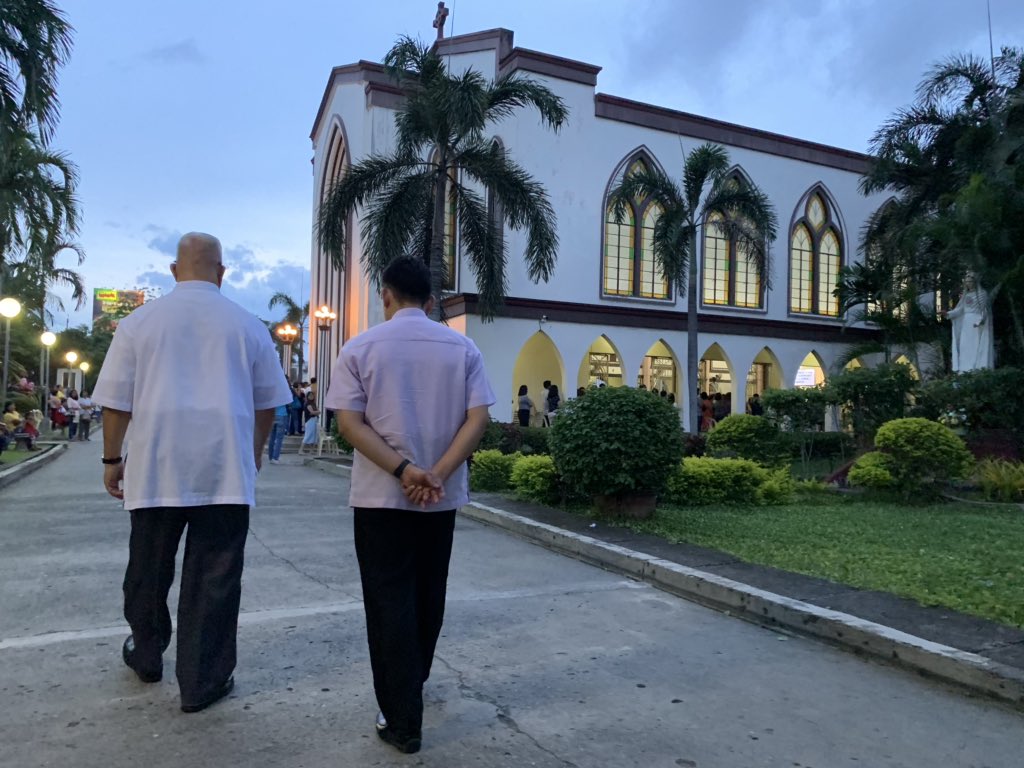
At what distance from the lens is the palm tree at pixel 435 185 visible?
18.8m

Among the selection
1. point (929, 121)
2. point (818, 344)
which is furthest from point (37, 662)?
point (818, 344)

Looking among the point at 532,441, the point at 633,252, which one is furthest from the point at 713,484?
the point at 633,252

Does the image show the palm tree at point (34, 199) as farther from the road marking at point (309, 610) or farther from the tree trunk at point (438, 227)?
the road marking at point (309, 610)

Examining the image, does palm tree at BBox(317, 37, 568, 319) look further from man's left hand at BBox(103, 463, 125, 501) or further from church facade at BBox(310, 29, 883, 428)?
man's left hand at BBox(103, 463, 125, 501)

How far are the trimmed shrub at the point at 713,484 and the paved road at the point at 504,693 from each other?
4.04m

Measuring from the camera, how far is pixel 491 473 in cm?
1123

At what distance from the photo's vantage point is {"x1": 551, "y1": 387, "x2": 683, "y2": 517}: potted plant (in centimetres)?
786

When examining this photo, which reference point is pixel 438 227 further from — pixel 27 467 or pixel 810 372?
pixel 810 372

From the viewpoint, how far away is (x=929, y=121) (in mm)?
24781

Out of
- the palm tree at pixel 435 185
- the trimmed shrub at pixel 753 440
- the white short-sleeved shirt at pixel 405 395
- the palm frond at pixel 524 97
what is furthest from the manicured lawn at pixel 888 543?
the palm frond at pixel 524 97

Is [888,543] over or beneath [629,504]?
beneath

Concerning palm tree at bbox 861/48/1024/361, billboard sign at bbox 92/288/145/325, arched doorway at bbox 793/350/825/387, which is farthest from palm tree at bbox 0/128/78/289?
billboard sign at bbox 92/288/145/325

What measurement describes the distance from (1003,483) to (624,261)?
18764 millimetres

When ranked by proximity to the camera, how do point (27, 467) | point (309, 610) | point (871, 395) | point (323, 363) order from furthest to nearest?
point (323, 363)
point (27, 467)
point (871, 395)
point (309, 610)
